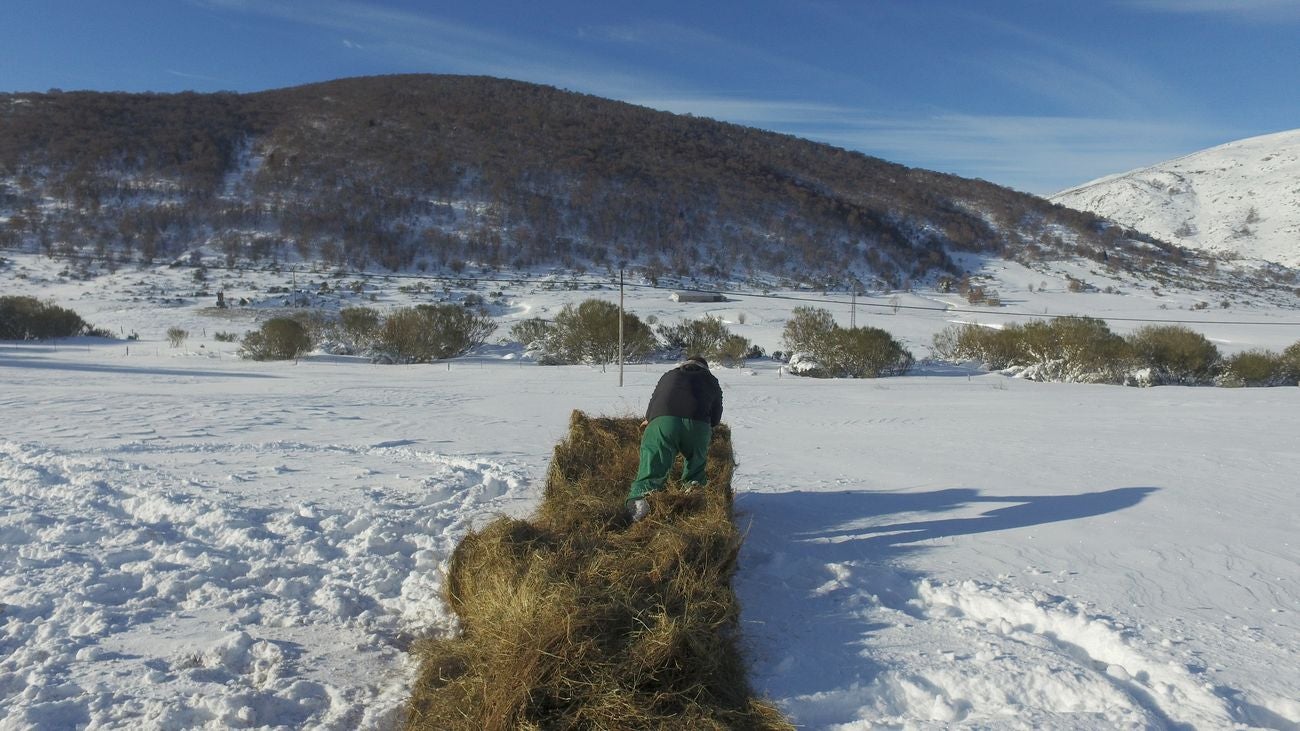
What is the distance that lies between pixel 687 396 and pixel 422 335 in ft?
75.1

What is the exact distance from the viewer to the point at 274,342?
Result: 86.7 ft

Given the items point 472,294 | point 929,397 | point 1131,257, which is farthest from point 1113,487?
point 1131,257

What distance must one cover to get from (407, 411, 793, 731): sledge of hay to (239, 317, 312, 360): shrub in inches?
957

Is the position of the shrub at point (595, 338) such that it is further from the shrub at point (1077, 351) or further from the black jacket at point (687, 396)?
the black jacket at point (687, 396)

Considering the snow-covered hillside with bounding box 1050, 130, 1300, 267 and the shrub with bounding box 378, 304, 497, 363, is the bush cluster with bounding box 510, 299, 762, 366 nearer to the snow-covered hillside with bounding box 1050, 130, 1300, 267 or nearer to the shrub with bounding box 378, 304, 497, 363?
the shrub with bounding box 378, 304, 497, 363

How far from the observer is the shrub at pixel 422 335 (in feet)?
88.5

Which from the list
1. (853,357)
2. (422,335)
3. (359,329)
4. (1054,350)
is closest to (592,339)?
(422,335)

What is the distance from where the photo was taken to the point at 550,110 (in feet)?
330

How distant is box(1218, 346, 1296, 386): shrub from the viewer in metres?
24.6

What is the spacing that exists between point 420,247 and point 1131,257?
2561 inches

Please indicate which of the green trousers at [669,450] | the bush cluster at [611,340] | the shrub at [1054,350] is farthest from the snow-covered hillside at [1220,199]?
the green trousers at [669,450]

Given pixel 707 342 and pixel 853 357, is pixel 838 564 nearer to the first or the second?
pixel 853 357

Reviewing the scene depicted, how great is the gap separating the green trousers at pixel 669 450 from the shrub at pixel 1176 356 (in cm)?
2356

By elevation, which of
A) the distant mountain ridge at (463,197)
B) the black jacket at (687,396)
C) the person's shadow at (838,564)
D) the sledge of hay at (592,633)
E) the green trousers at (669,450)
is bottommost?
the person's shadow at (838,564)
